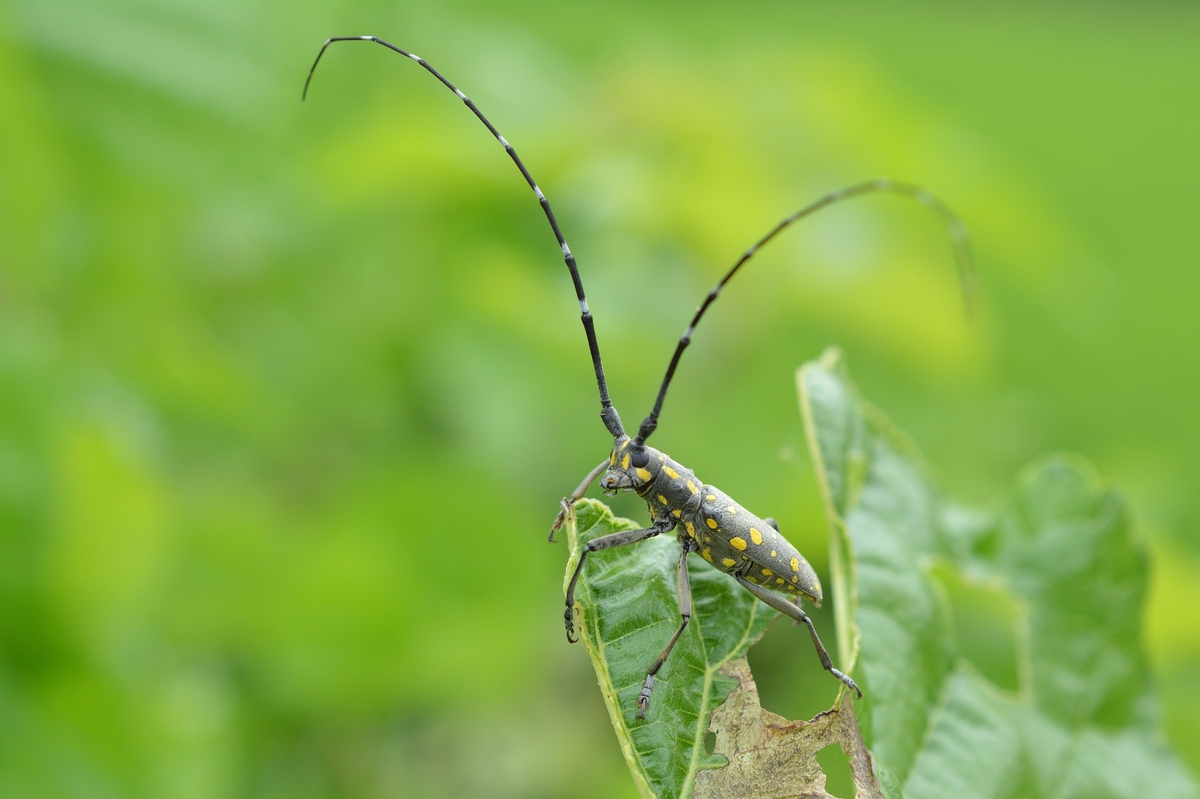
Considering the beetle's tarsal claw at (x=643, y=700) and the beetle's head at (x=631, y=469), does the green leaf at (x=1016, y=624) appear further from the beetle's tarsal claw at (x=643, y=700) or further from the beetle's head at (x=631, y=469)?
the beetle's head at (x=631, y=469)

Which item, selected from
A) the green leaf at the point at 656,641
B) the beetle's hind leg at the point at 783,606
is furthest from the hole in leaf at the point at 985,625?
the green leaf at the point at 656,641

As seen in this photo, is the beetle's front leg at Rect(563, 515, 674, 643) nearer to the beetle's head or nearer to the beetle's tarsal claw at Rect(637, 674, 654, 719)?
the beetle's tarsal claw at Rect(637, 674, 654, 719)

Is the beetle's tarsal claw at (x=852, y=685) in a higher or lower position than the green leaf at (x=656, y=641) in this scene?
lower

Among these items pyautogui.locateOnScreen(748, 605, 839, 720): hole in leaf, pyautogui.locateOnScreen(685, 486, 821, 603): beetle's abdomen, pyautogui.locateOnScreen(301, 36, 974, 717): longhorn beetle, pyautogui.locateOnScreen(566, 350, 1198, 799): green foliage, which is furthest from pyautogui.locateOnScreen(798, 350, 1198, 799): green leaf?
pyautogui.locateOnScreen(748, 605, 839, 720): hole in leaf

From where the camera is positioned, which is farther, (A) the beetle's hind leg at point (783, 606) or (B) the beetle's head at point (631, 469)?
(B) the beetle's head at point (631, 469)

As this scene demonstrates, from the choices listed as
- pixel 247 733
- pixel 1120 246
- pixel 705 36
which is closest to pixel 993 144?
pixel 1120 246

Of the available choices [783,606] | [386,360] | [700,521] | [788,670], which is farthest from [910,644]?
[386,360]

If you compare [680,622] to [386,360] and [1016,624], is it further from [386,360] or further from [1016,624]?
[386,360]
